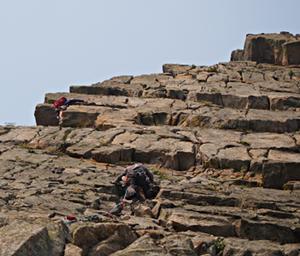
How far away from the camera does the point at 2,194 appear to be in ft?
63.4

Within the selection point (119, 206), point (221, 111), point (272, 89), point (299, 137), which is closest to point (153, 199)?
point (119, 206)

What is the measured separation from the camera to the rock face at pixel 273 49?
145 feet

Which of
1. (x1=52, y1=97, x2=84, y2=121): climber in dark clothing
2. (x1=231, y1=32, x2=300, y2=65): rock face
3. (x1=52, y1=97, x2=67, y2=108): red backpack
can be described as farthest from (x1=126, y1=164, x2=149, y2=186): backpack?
(x1=231, y1=32, x2=300, y2=65): rock face

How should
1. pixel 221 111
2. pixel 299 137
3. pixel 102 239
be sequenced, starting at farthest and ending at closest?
pixel 221 111 < pixel 299 137 < pixel 102 239

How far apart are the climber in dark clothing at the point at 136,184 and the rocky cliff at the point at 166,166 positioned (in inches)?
19.0

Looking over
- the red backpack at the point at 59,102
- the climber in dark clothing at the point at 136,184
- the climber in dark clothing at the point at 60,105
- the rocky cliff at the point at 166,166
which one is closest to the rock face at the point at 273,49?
the rocky cliff at the point at 166,166

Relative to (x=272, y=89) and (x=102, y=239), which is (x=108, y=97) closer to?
(x=272, y=89)

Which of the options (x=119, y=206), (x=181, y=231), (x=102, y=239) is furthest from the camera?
(x=119, y=206)

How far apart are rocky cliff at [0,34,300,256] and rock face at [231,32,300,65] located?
3.55 m

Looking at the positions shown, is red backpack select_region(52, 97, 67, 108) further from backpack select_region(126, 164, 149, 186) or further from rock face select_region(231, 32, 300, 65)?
rock face select_region(231, 32, 300, 65)

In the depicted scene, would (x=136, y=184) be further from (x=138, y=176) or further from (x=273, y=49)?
(x=273, y=49)

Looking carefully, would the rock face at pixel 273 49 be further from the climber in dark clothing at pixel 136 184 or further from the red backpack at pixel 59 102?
the climber in dark clothing at pixel 136 184

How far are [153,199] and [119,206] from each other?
197cm

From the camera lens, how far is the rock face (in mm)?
44219
